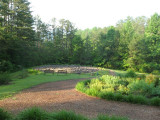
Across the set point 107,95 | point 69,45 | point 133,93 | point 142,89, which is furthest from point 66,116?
point 69,45

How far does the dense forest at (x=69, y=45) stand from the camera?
25.5 m

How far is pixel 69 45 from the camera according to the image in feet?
133

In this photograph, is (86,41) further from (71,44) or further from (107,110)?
(107,110)

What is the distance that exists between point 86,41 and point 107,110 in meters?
33.7

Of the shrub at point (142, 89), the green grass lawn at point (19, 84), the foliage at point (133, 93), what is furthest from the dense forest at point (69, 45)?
the shrub at point (142, 89)

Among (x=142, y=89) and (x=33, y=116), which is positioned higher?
(x=33, y=116)

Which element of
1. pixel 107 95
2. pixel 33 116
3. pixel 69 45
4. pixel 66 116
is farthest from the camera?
pixel 69 45

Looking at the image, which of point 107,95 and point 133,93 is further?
point 133,93


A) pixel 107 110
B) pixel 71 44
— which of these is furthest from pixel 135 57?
pixel 107 110

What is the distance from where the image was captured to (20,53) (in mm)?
24641

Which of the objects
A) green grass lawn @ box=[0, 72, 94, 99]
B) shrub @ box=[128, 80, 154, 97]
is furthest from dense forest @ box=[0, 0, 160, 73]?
shrub @ box=[128, 80, 154, 97]

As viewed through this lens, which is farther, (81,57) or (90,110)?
(81,57)

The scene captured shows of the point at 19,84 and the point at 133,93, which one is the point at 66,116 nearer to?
the point at 133,93

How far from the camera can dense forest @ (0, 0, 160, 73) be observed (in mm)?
25500
